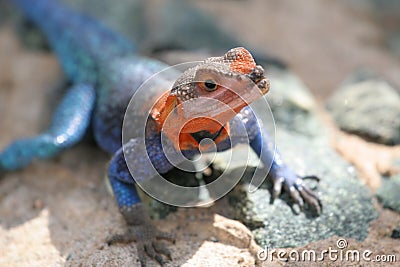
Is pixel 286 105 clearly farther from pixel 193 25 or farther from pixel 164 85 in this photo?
pixel 193 25

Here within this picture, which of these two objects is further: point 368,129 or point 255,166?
point 368,129

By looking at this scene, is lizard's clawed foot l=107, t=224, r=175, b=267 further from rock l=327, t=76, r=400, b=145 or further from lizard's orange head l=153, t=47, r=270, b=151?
rock l=327, t=76, r=400, b=145

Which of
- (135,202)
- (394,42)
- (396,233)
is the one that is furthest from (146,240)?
(394,42)

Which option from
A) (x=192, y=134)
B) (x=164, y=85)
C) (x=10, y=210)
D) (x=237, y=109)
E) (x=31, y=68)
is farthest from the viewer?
(x=31, y=68)

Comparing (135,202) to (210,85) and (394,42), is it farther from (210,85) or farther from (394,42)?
(394,42)

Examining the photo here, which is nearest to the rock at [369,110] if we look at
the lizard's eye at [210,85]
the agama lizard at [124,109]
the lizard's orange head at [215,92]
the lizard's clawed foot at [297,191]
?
the lizard's clawed foot at [297,191]

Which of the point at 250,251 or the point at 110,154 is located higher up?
the point at 110,154

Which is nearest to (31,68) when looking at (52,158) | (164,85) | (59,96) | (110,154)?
(59,96)

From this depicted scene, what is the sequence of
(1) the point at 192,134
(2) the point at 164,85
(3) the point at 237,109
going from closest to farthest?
(3) the point at 237,109 → (1) the point at 192,134 → (2) the point at 164,85
